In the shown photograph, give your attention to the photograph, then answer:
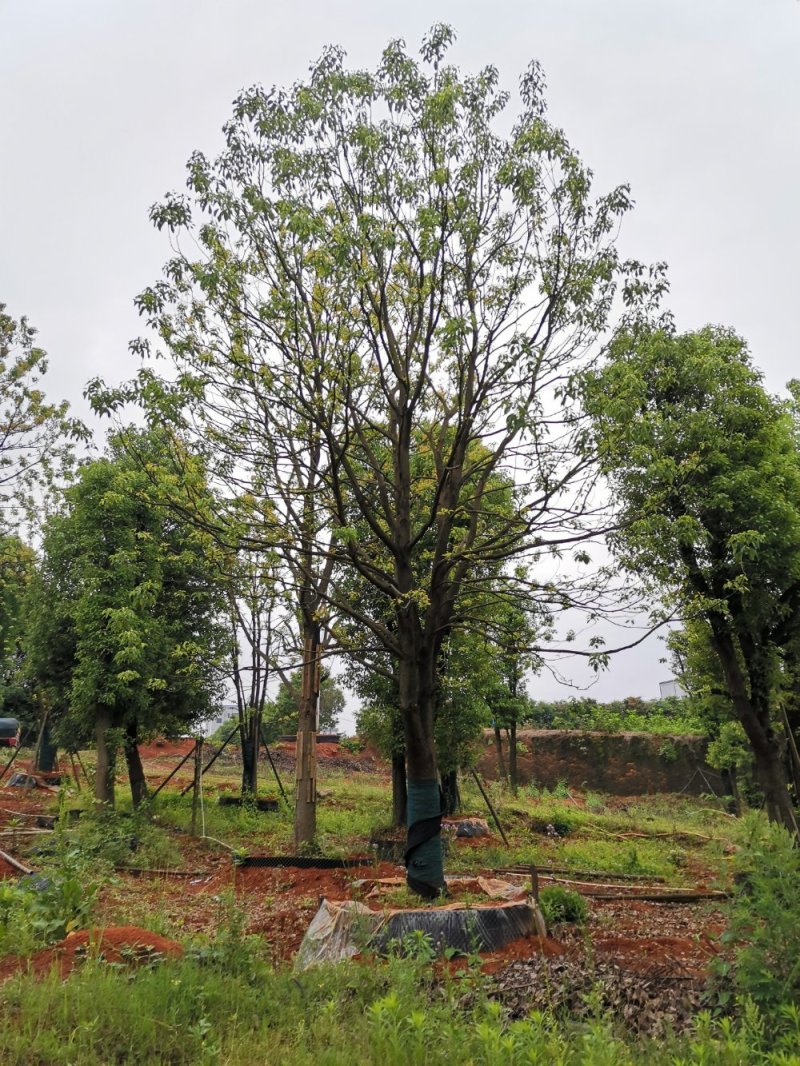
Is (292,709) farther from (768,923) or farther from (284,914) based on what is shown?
(768,923)

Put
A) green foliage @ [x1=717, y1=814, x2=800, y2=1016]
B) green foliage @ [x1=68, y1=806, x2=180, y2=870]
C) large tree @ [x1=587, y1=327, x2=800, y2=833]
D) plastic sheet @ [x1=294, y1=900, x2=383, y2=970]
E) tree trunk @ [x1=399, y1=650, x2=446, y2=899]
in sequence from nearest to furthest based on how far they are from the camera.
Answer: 1. green foliage @ [x1=717, y1=814, x2=800, y2=1016]
2. plastic sheet @ [x1=294, y1=900, x2=383, y2=970]
3. tree trunk @ [x1=399, y1=650, x2=446, y2=899]
4. green foliage @ [x1=68, y1=806, x2=180, y2=870]
5. large tree @ [x1=587, y1=327, x2=800, y2=833]

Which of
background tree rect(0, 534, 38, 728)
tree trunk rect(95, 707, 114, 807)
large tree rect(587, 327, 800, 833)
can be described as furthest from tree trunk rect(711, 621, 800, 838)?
background tree rect(0, 534, 38, 728)

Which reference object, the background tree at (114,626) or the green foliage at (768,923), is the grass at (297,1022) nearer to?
the green foliage at (768,923)

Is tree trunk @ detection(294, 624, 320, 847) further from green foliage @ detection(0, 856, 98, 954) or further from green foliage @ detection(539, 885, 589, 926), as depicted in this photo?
green foliage @ detection(0, 856, 98, 954)

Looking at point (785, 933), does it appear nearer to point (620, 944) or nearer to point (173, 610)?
point (620, 944)

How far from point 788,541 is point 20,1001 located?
11.7 meters

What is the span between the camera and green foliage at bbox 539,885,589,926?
24.2ft

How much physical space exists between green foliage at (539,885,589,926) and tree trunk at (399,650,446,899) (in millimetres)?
1132

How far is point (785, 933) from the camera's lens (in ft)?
13.8

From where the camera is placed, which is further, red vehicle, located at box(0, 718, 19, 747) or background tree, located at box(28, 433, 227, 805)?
red vehicle, located at box(0, 718, 19, 747)

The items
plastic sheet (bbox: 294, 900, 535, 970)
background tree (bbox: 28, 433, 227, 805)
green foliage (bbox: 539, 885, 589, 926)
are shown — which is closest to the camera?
plastic sheet (bbox: 294, 900, 535, 970)

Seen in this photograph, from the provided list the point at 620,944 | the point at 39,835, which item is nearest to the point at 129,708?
the point at 39,835

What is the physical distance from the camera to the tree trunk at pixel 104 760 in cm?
1505

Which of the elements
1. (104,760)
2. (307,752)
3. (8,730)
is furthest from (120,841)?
(8,730)
